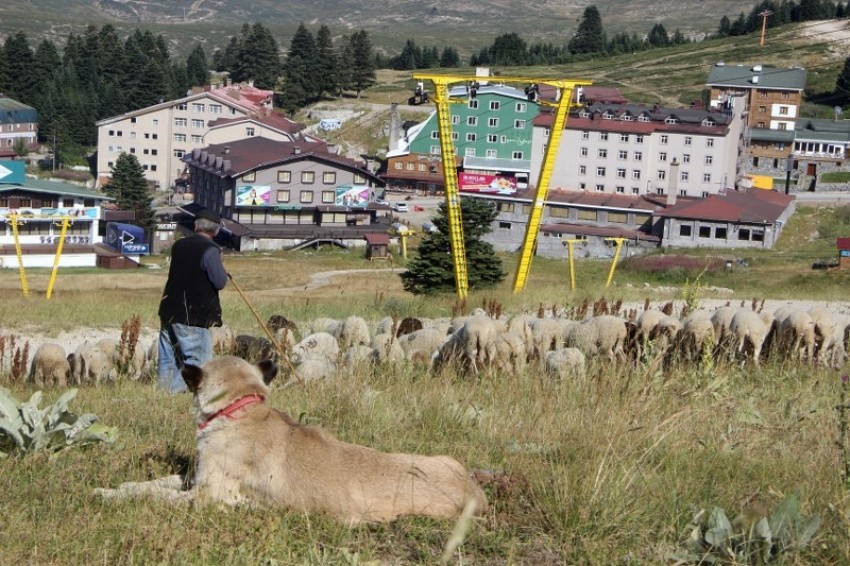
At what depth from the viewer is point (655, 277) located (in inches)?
1660

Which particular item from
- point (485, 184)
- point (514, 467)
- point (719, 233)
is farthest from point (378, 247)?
point (514, 467)

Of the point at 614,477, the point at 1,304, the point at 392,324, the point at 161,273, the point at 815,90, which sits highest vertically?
the point at 815,90

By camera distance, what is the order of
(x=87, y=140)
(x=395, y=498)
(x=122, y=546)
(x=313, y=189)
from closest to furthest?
(x=122, y=546) < (x=395, y=498) < (x=313, y=189) < (x=87, y=140)

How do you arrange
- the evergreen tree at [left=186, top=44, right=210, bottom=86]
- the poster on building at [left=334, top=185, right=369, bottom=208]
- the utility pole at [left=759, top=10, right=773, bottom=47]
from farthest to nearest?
the utility pole at [left=759, top=10, right=773, bottom=47], the evergreen tree at [left=186, top=44, right=210, bottom=86], the poster on building at [left=334, top=185, right=369, bottom=208]

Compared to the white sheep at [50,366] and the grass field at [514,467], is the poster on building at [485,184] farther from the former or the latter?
the grass field at [514,467]

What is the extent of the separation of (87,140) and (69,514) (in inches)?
3744

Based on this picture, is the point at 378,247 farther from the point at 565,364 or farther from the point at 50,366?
the point at 565,364

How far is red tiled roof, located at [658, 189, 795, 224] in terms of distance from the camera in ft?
188

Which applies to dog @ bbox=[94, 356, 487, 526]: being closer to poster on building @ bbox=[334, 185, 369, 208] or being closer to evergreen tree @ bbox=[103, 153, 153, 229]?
evergreen tree @ bbox=[103, 153, 153, 229]

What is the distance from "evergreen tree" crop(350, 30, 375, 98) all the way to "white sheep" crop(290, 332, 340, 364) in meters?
97.8

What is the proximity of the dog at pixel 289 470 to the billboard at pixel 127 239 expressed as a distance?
51021mm

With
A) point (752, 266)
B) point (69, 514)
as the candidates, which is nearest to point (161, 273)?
point (752, 266)

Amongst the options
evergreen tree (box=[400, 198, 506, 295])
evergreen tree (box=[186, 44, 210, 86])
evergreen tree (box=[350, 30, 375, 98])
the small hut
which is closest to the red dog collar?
evergreen tree (box=[400, 198, 506, 295])

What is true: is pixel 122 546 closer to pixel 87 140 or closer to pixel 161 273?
pixel 161 273
